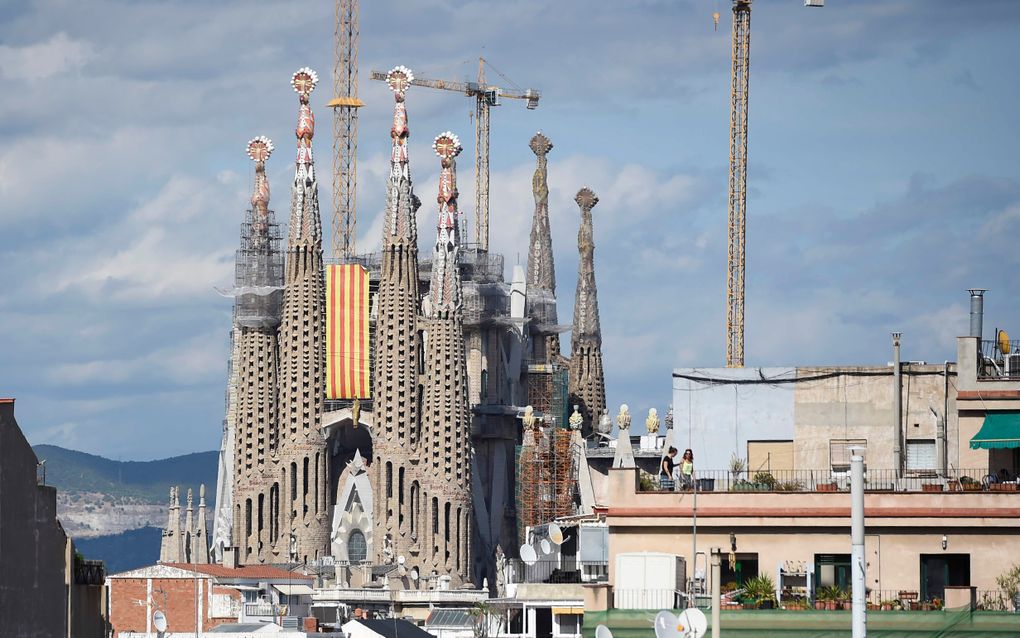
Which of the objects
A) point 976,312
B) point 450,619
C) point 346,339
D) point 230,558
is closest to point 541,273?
point 346,339

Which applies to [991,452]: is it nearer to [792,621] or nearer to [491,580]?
[792,621]

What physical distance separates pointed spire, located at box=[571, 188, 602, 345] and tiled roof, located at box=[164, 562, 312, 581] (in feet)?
175

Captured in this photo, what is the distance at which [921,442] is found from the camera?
62875 millimetres

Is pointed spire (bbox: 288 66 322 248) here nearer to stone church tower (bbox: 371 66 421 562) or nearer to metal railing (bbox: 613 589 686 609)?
stone church tower (bbox: 371 66 421 562)

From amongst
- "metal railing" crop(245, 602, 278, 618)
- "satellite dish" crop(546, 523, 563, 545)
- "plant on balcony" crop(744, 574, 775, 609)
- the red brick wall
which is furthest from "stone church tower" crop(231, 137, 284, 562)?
"plant on balcony" crop(744, 574, 775, 609)

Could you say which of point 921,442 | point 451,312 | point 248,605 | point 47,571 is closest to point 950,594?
point 921,442

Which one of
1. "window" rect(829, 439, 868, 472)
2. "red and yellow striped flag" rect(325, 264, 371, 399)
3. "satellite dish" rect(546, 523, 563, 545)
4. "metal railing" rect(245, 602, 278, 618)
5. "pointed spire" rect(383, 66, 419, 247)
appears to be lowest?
"metal railing" rect(245, 602, 278, 618)

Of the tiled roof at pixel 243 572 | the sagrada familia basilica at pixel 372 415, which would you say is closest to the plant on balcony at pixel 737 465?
the tiled roof at pixel 243 572

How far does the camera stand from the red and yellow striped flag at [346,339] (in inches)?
6014

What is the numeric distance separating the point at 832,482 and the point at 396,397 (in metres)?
91.2

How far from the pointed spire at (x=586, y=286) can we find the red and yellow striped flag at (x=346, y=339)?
28.3m

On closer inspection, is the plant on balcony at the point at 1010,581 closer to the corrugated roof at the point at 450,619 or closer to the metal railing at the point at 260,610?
the metal railing at the point at 260,610

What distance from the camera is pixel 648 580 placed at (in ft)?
186

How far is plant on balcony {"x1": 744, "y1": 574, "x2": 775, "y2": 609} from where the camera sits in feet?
182
